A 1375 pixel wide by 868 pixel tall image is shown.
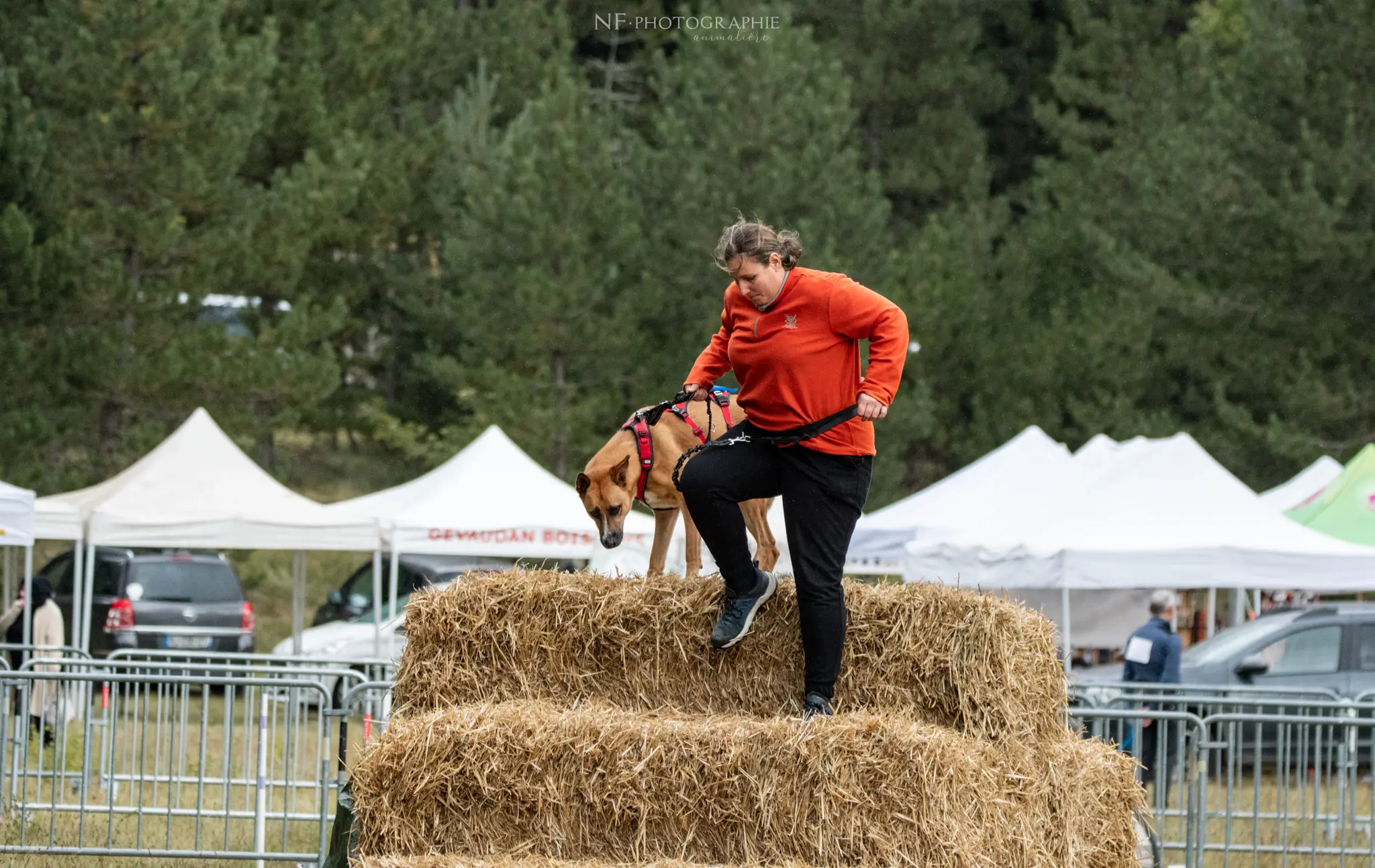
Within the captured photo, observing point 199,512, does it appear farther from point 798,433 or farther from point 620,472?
point 798,433

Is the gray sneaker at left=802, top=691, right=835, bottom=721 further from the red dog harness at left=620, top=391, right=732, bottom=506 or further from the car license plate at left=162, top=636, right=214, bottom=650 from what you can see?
the car license plate at left=162, top=636, right=214, bottom=650

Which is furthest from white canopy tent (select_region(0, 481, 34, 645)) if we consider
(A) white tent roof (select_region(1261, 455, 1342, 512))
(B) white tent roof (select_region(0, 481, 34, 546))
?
(A) white tent roof (select_region(1261, 455, 1342, 512))

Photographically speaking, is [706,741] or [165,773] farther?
[165,773]

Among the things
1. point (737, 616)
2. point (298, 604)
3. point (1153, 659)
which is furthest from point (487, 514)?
point (737, 616)

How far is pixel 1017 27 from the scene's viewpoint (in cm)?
3828

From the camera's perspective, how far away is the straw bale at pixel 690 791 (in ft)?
16.3

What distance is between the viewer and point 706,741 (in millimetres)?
5109

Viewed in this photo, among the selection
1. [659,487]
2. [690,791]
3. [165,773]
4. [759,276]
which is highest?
[759,276]

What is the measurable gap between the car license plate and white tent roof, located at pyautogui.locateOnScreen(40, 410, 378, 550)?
2.33 m

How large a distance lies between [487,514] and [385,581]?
20.9 feet

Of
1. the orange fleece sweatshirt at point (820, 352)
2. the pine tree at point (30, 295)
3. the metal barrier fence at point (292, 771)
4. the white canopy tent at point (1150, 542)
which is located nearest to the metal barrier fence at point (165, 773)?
the metal barrier fence at point (292, 771)

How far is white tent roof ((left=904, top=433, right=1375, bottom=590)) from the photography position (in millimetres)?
15086

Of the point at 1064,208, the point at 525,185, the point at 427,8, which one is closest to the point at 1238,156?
the point at 1064,208

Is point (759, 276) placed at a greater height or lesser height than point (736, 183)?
lesser
